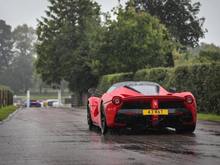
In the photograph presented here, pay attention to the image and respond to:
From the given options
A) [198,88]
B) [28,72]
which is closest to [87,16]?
[198,88]

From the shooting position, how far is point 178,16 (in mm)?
66250

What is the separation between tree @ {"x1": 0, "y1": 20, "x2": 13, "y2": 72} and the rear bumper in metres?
130

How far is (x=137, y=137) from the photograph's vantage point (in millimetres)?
11500

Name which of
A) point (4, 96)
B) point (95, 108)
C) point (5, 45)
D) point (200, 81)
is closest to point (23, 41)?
point (5, 45)

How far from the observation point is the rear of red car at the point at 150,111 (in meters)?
11.9

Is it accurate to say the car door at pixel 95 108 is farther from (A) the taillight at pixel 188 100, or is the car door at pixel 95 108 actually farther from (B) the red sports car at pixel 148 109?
(A) the taillight at pixel 188 100

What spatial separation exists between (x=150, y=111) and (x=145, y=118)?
0.20 m

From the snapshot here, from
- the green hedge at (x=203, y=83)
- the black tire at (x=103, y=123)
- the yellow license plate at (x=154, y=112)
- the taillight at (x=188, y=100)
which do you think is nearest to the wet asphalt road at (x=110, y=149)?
the black tire at (x=103, y=123)

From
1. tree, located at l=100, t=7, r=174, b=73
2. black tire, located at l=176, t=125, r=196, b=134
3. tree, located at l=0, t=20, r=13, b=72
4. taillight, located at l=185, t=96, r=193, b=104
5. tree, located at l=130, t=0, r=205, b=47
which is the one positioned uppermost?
tree, located at l=0, t=20, r=13, b=72

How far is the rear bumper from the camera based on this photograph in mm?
11922

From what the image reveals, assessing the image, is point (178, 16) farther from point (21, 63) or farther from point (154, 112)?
point (21, 63)

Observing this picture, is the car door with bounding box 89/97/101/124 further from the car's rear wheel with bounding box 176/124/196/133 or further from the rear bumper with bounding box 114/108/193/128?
the car's rear wheel with bounding box 176/124/196/133

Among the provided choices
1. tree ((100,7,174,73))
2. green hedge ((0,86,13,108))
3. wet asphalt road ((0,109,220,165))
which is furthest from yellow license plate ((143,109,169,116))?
tree ((100,7,174,73))

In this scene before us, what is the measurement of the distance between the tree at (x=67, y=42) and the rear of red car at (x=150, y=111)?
166 feet
